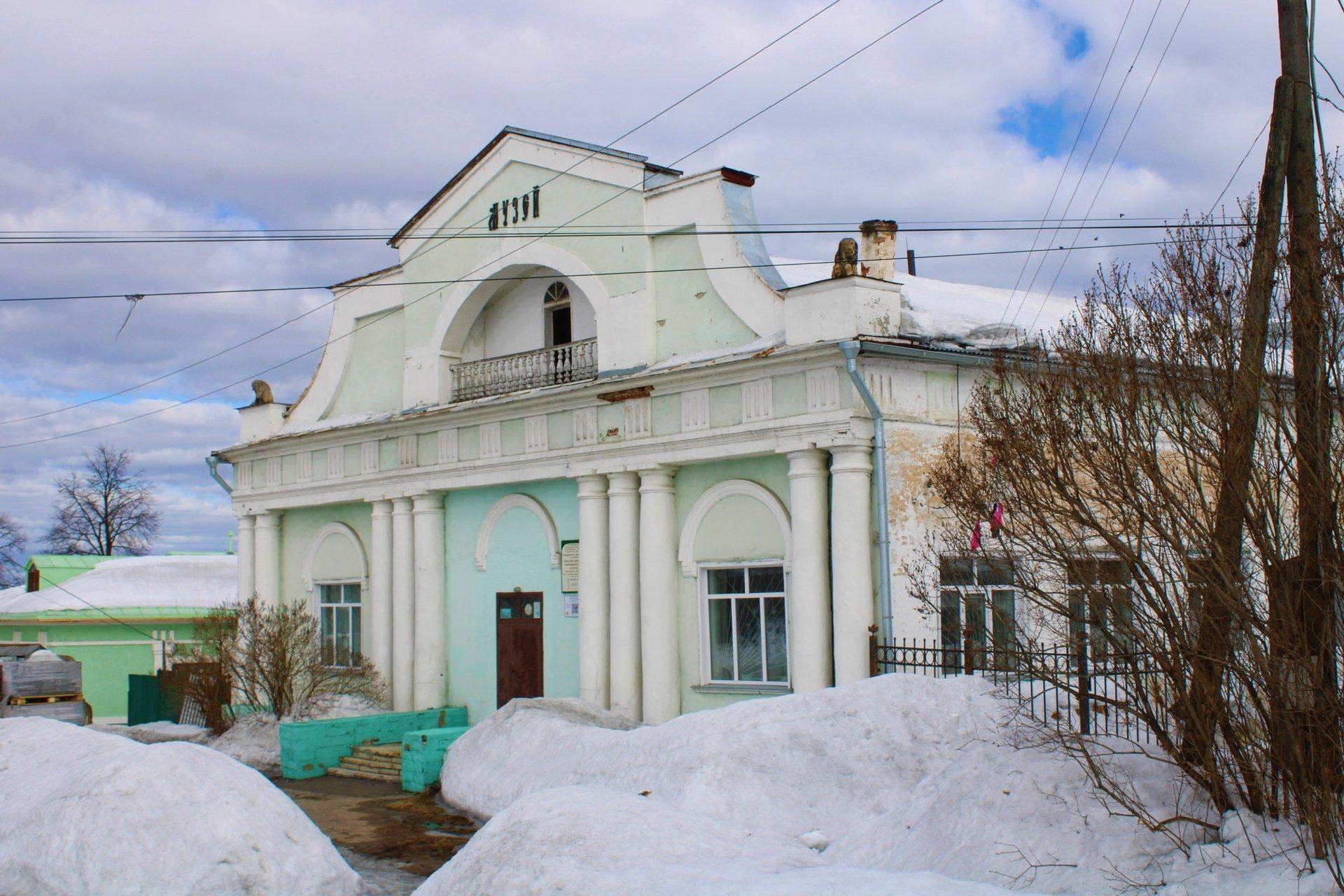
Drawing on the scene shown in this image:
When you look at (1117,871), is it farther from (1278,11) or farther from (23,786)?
(23,786)

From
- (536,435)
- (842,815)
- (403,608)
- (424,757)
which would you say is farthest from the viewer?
(403,608)

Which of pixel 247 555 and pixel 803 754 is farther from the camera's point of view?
pixel 247 555

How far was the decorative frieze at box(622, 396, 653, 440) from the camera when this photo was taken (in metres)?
16.9

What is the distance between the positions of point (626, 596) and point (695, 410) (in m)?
2.73

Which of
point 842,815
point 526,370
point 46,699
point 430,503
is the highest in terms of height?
point 526,370

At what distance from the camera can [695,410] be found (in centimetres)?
1634

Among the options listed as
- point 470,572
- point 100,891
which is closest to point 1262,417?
point 100,891

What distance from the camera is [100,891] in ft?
30.9

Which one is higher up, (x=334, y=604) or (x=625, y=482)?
(x=625, y=482)

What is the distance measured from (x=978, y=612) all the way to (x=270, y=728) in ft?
45.4

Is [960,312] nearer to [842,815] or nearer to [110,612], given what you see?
[842,815]

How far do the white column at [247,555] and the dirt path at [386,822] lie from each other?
7.78 m

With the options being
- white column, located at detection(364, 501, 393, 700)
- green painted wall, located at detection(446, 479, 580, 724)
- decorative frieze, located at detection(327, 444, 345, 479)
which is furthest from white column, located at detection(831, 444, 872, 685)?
decorative frieze, located at detection(327, 444, 345, 479)

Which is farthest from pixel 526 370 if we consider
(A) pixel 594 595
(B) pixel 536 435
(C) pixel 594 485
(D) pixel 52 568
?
(D) pixel 52 568
